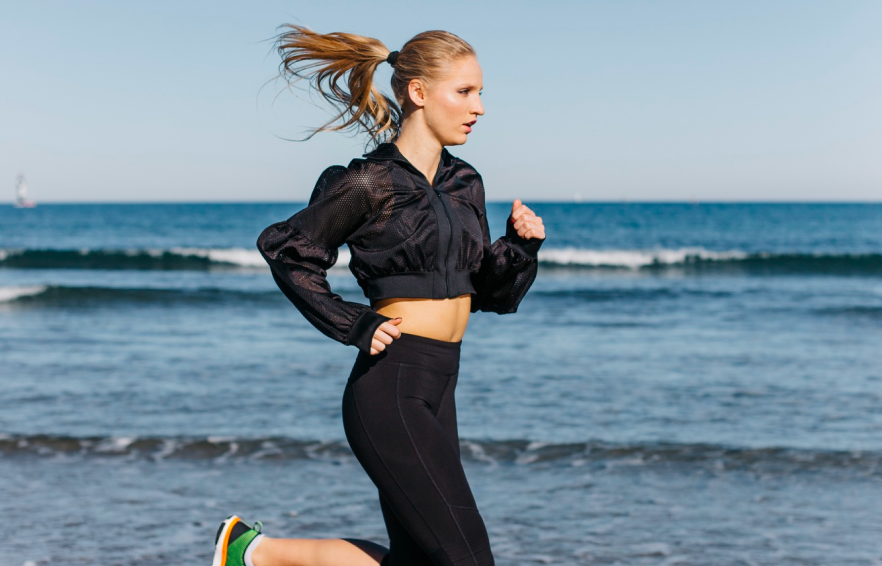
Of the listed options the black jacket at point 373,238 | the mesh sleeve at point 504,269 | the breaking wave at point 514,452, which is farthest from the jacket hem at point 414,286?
the breaking wave at point 514,452

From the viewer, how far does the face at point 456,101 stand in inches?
108

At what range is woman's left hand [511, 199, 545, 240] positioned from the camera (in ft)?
9.55

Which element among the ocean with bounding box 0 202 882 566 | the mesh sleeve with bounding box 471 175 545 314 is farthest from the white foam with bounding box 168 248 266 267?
the mesh sleeve with bounding box 471 175 545 314

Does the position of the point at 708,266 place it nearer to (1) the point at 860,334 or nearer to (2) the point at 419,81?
(1) the point at 860,334

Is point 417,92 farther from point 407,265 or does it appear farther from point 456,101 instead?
point 407,265

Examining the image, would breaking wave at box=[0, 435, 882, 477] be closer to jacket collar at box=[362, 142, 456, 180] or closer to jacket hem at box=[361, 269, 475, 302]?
jacket hem at box=[361, 269, 475, 302]

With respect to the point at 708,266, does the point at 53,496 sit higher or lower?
lower

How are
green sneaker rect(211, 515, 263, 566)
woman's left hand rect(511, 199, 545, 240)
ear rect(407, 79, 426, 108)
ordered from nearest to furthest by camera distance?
ear rect(407, 79, 426, 108)
woman's left hand rect(511, 199, 545, 240)
green sneaker rect(211, 515, 263, 566)

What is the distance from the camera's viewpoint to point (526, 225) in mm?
2922

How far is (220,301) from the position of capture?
18016mm

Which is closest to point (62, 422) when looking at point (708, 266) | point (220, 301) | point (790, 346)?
point (790, 346)

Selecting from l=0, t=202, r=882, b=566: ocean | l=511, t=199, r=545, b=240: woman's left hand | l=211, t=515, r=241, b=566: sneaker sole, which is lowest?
l=0, t=202, r=882, b=566: ocean

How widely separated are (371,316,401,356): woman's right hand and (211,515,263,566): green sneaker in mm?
1129

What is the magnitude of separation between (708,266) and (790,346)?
52.2 ft
